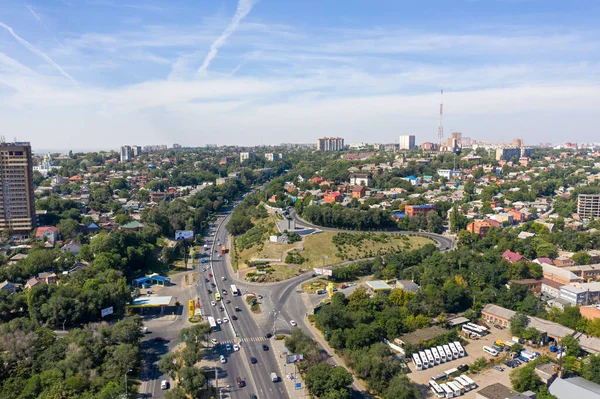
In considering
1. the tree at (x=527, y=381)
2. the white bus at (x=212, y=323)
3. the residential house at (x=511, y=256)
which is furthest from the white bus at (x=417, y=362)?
the residential house at (x=511, y=256)

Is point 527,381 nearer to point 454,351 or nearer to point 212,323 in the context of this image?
point 454,351

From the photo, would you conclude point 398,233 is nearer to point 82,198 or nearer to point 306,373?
point 306,373

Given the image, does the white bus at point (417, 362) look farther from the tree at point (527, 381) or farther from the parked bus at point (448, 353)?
the tree at point (527, 381)

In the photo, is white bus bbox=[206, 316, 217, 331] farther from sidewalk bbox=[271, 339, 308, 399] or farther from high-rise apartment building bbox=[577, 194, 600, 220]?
high-rise apartment building bbox=[577, 194, 600, 220]

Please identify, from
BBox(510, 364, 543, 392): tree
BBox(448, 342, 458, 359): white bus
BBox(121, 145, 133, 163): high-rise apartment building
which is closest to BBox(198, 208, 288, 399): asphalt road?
BBox(448, 342, 458, 359): white bus

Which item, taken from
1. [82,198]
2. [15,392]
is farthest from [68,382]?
[82,198]

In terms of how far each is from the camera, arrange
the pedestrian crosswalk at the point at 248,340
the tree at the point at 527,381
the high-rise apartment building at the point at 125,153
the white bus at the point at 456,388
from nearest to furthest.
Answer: the tree at the point at 527,381, the white bus at the point at 456,388, the pedestrian crosswalk at the point at 248,340, the high-rise apartment building at the point at 125,153
